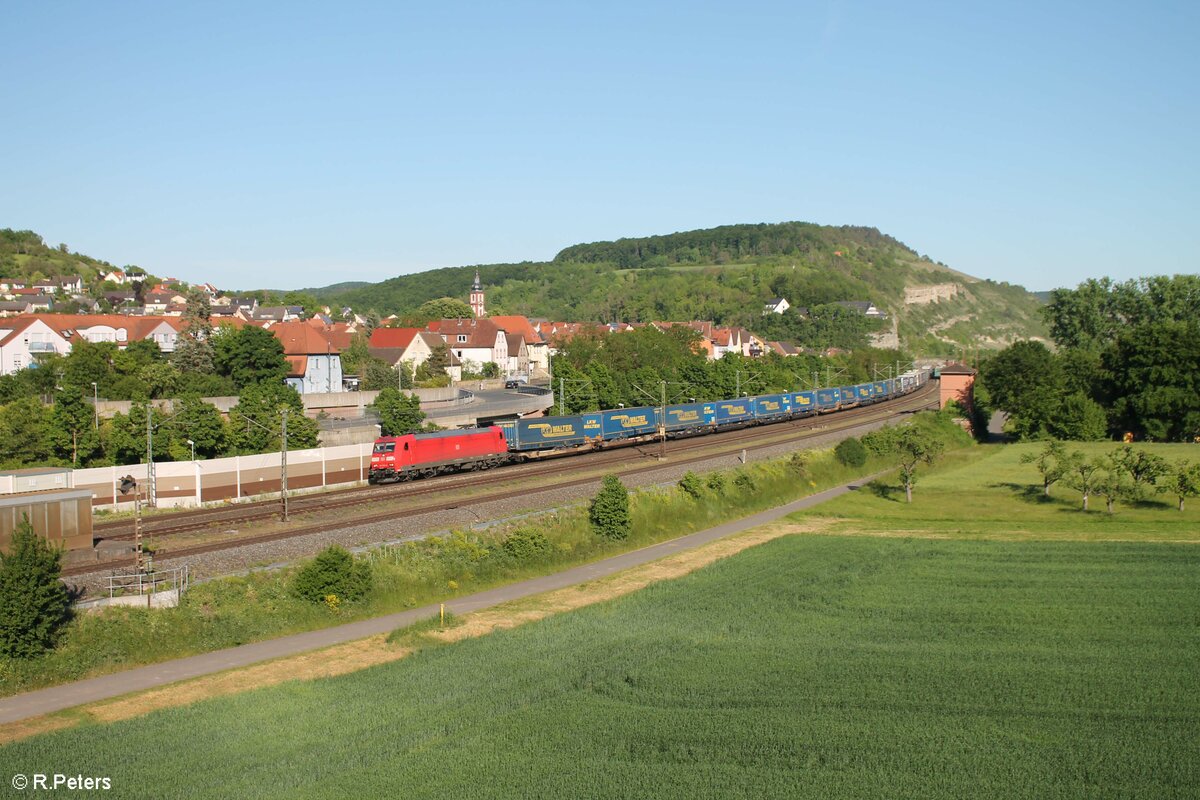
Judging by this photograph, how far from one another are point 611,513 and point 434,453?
15.2 metres

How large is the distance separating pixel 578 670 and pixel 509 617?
6.58 meters

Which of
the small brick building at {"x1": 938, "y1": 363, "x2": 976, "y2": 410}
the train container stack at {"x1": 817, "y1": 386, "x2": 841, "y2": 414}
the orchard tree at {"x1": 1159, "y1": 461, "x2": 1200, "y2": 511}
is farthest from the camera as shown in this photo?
the train container stack at {"x1": 817, "y1": 386, "x2": 841, "y2": 414}

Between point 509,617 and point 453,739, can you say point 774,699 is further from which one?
point 509,617

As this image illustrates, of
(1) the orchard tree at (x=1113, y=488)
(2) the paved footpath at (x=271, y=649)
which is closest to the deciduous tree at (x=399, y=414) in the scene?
(2) the paved footpath at (x=271, y=649)

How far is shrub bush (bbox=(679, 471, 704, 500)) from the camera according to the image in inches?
2037

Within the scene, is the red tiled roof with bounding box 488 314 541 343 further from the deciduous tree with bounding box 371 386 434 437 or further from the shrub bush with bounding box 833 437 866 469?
the shrub bush with bounding box 833 437 866 469

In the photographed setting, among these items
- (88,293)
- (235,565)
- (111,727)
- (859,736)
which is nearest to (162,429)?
(235,565)

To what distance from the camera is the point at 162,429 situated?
54656 mm

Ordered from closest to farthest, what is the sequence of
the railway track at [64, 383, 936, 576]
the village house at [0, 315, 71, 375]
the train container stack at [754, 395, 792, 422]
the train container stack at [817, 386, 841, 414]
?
the railway track at [64, 383, 936, 576] < the train container stack at [754, 395, 792, 422] < the village house at [0, 315, 71, 375] < the train container stack at [817, 386, 841, 414]

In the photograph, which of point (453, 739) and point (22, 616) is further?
point (22, 616)

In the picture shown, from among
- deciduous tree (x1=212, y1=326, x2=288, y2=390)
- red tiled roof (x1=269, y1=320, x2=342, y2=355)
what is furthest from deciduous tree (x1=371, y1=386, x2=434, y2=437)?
red tiled roof (x1=269, y1=320, x2=342, y2=355)

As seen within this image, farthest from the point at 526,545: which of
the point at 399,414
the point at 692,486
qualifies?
the point at 399,414

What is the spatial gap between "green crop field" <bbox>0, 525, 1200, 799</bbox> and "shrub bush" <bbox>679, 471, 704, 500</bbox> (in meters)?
17.7

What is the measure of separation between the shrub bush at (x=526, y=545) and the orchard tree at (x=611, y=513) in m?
4.28
